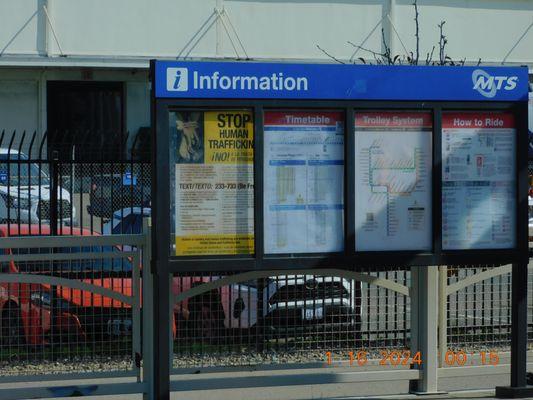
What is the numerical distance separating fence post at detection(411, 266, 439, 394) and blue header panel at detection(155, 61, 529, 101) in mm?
1474

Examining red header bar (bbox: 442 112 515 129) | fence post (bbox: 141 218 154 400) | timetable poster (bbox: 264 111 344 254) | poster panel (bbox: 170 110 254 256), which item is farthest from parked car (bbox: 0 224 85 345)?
red header bar (bbox: 442 112 515 129)

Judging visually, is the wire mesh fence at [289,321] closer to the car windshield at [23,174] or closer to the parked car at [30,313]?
the parked car at [30,313]

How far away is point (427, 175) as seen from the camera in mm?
7137

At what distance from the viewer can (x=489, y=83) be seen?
7160mm

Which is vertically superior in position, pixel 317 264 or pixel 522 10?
pixel 522 10

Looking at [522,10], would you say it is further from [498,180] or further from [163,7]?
[498,180]

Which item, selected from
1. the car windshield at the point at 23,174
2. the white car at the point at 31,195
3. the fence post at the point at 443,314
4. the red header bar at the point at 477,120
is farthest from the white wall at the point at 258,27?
the red header bar at the point at 477,120

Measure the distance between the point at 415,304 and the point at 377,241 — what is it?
35.5 inches

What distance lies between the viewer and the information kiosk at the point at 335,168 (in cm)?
668

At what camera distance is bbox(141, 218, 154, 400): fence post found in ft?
23.5

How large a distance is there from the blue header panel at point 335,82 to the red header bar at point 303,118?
134 mm

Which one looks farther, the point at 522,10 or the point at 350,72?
the point at 522,10

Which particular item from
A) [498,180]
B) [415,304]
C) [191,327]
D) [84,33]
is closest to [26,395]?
[191,327]
